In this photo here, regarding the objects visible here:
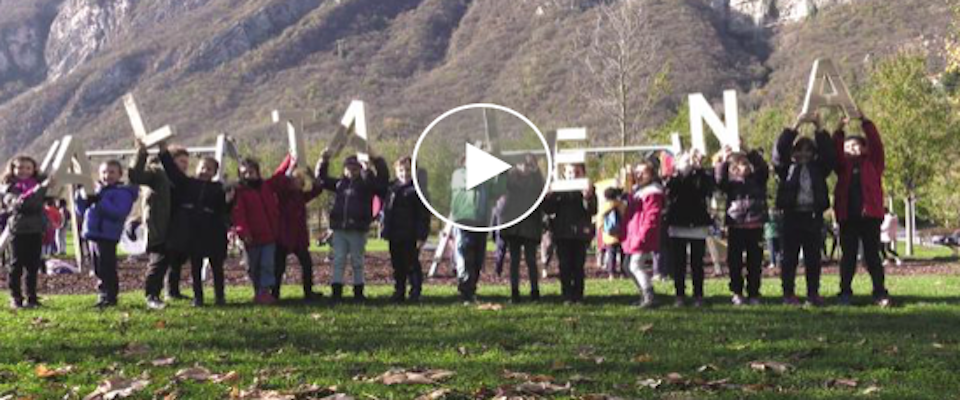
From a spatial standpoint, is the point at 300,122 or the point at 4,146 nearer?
the point at 300,122

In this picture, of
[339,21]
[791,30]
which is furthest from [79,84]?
[791,30]

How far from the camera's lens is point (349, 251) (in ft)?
40.2

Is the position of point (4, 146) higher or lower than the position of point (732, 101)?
higher

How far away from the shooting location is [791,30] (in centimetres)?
13050

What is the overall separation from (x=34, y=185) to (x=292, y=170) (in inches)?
120

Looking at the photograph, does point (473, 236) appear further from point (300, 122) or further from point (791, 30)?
point (791, 30)

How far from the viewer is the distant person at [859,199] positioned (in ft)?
Result: 35.8

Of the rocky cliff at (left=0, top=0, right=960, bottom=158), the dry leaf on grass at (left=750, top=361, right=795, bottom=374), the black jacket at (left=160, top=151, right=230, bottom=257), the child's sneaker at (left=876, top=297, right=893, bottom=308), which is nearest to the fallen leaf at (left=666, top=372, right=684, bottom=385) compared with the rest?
the dry leaf on grass at (left=750, top=361, right=795, bottom=374)

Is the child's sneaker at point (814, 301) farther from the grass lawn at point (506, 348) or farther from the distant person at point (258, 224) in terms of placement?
the distant person at point (258, 224)

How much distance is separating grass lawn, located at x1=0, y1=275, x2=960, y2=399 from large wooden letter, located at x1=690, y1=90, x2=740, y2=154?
194 centimetres

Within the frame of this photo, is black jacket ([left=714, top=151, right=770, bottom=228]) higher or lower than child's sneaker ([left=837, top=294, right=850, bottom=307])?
higher

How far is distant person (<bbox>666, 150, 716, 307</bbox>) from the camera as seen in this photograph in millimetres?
11188

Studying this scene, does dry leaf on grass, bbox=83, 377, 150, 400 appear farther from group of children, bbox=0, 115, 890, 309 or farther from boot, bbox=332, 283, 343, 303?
boot, bbox=332, 283, 343, 303

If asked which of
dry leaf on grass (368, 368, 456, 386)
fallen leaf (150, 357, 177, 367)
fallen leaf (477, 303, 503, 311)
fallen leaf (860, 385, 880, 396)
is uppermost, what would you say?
fallen leaf (477, 303, 503, 311)
